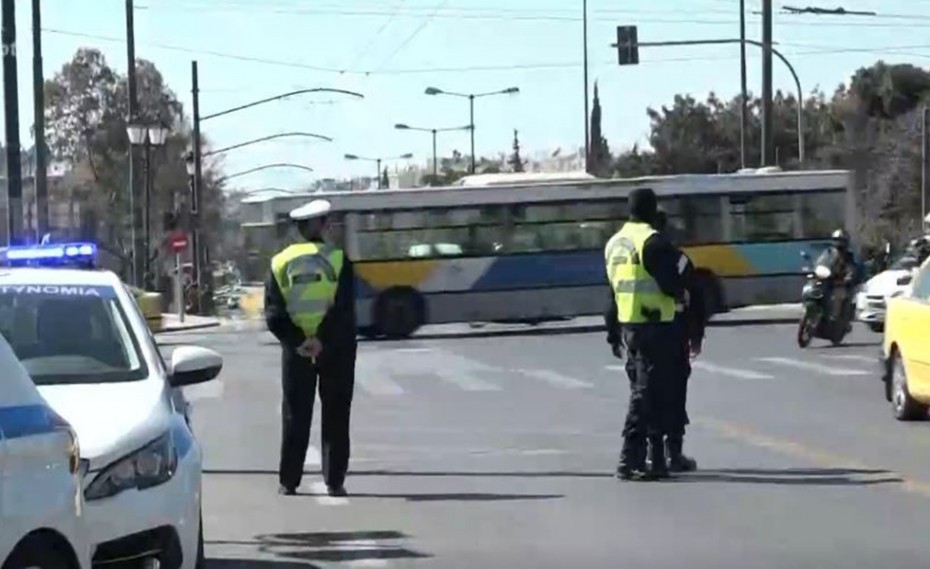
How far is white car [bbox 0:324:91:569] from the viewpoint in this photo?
624 centimetres

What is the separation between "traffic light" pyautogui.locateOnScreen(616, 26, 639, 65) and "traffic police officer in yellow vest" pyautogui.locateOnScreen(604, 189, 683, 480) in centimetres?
3124

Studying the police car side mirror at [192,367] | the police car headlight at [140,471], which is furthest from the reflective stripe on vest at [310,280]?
the police car headlight at [140,471]

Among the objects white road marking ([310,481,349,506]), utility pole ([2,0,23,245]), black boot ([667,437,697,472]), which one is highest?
utility pole ([2,0,23,245])

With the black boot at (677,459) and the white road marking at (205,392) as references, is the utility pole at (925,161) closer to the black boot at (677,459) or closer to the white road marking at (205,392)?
the white road marking at (205,392)

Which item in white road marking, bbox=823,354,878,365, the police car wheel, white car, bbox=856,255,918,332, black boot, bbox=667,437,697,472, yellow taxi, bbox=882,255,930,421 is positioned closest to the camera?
the police car wheel

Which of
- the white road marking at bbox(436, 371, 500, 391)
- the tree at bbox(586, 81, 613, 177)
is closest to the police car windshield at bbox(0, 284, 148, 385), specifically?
the white road marking at bbox(436, 371, 500, 391)

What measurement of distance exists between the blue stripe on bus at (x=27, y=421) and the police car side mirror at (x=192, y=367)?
278 centimetres

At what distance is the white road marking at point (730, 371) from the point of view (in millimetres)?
24625

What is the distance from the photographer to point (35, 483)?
641 centimetres

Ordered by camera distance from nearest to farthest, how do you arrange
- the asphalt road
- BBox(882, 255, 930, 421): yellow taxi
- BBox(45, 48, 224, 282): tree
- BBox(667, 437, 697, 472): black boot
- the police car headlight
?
1. the police car headlight
2. the asphalt road
3. BBox(667, 437, 697, 472): black boot
4. BBox(882, 255, 930, 421): yellow taxi
5. BBox(45, 48, 224, 282): tree

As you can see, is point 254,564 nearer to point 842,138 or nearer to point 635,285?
point 635,285

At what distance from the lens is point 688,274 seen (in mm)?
13719

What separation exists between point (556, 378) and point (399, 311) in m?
13.5

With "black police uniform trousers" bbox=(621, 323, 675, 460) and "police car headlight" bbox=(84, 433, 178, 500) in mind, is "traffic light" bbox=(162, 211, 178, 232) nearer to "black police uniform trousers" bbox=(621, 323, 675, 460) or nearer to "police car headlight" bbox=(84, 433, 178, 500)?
"black police uniform trousers" bbox=(621, 323, 675, 460)
